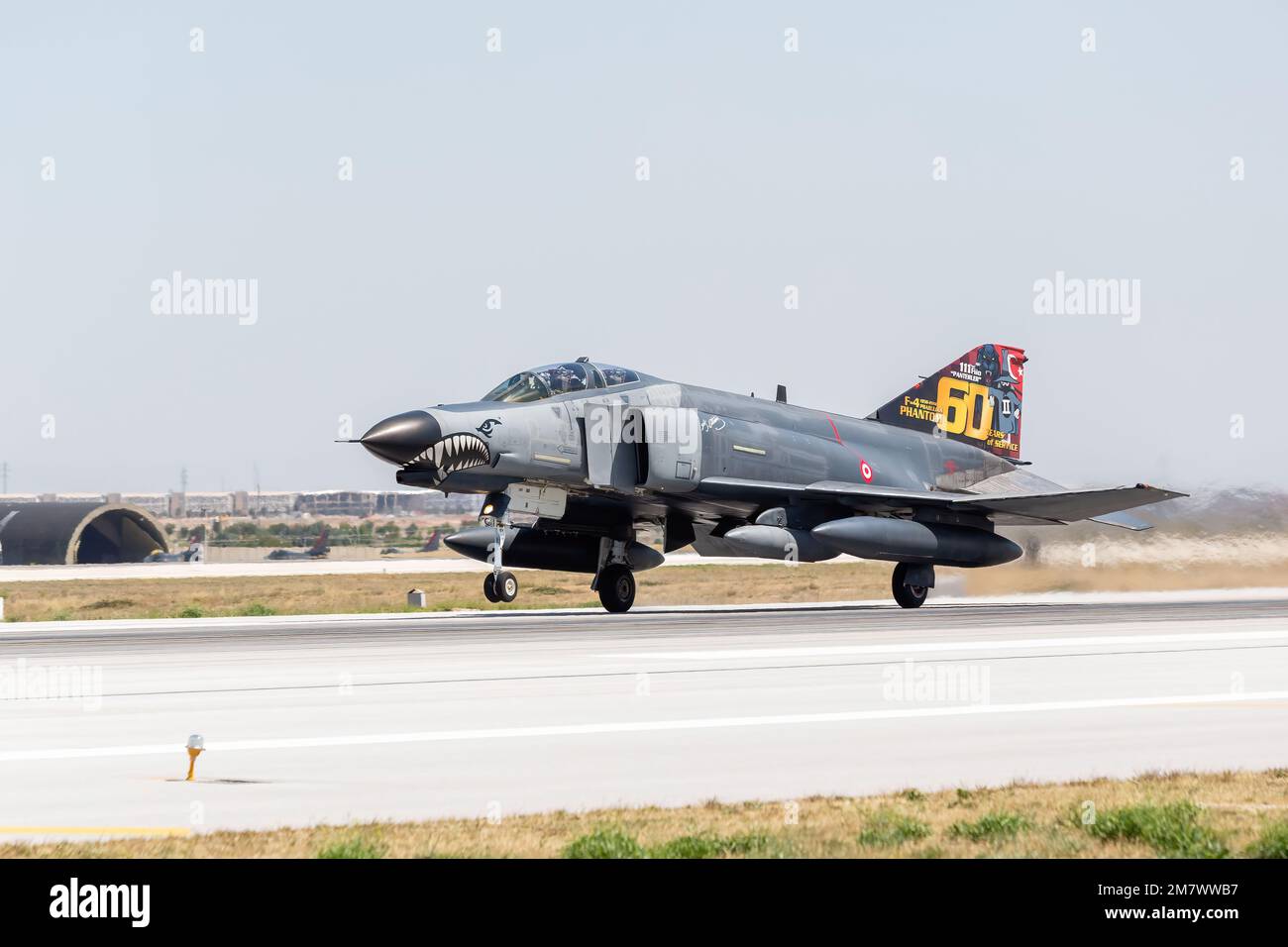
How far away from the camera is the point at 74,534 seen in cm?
8512

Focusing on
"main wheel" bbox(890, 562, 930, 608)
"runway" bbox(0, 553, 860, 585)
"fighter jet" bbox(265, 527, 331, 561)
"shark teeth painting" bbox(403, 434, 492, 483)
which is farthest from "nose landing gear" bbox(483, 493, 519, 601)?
"fighter jet" bbox(265, 527, 331, 561)

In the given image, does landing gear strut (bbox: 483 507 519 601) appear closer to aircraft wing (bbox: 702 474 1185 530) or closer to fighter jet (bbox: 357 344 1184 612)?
fighter jet (bbox: 357 344 1184 612)

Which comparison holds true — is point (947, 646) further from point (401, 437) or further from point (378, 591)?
point (378, 591)

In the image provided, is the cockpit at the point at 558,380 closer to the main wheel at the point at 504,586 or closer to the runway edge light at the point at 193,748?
the main wheel at the point at 504,586

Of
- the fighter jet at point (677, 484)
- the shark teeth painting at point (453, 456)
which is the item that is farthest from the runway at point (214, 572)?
the shark teeth painting at point (453, 456)

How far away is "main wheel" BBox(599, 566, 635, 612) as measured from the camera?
27828 millimetres

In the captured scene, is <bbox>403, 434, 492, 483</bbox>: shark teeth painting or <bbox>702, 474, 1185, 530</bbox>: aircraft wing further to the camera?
<bbox>702, 474, 1185, 530</bbox>: aircraft wing

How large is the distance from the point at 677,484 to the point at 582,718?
49.7ft

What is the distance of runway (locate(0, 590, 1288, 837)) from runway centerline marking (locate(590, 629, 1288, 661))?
3.0 inches

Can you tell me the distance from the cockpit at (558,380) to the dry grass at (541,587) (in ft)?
25.9

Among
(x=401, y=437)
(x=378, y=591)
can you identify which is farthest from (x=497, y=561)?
(x=378, y=591)
